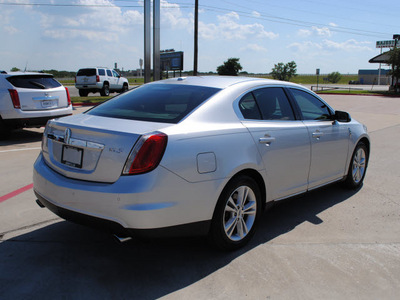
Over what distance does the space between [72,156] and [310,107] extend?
9.50ft

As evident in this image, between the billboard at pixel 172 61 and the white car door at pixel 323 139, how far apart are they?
34092mm

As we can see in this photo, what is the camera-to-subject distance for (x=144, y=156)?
9.37ft

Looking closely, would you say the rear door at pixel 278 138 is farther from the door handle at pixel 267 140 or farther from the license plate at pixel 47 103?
the license plate at pixel 47 103

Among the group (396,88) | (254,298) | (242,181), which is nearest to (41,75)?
(242,181)

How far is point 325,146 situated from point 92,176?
2814 mm

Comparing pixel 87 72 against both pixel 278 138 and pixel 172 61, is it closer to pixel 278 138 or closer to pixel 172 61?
pixel 172 61

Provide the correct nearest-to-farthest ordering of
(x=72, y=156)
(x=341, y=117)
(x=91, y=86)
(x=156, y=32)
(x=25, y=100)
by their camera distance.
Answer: (x=72, y=156)
(x=341, y=117)
(x=25, y=100)
(x=156, y=32)
(x=91, y=86)

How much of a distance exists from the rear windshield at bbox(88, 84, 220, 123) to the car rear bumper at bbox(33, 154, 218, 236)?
0.62 metres

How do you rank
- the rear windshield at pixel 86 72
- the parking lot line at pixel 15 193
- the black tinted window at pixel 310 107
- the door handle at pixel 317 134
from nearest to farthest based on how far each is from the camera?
the door handle at pixel 317 134, the black tinted window at pixel 310 107, the parking lot line at pixel 15 193, the rear windshield at pixel 86 72


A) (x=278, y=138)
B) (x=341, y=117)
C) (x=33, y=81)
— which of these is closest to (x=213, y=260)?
(x=278, y=138)

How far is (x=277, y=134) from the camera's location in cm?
388

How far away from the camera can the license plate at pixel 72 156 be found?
3119 mm

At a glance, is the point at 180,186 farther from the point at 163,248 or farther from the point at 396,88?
the point at 396,88

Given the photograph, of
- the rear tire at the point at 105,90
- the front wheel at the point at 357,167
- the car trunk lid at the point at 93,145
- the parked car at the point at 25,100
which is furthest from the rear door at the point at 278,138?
the rear tire at the point at 105,90
